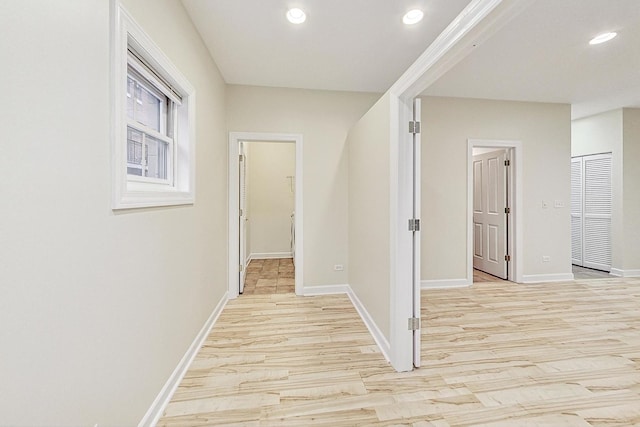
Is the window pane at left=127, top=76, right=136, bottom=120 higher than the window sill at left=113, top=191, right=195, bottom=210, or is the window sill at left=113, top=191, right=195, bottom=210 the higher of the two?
the window pane at left=127, top=76, right=136, bottom=120

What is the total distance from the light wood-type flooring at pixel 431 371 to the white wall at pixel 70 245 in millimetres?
548

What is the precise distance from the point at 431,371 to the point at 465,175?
2840 millimetres

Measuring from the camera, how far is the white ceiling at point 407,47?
6.68 ft

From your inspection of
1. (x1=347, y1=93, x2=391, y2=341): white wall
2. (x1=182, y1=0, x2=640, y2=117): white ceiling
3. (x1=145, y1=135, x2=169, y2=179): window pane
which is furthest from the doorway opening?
(x1=145, y1=135, x2=169, y2=179): window pane

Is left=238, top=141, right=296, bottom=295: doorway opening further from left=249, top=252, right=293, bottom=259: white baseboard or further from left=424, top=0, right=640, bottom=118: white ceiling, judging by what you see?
left=424, top=0, right=640, bottom=118: white ceiling

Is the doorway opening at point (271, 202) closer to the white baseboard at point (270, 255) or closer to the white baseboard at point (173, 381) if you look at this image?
the white baseboard at point (270, 255)

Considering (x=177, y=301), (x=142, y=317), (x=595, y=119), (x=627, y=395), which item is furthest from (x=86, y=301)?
(x=595, y=119)

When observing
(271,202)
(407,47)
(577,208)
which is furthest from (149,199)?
(577,208)

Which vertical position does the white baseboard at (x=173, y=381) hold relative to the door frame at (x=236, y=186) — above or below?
below

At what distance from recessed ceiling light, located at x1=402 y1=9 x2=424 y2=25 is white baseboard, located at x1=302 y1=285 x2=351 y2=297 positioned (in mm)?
2881

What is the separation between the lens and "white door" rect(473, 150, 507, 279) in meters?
4.17

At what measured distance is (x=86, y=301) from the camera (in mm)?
1022

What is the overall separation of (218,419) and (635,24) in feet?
13.7

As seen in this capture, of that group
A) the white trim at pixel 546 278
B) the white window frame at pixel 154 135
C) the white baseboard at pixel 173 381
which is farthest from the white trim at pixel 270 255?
the white trim at pixel 546 278
